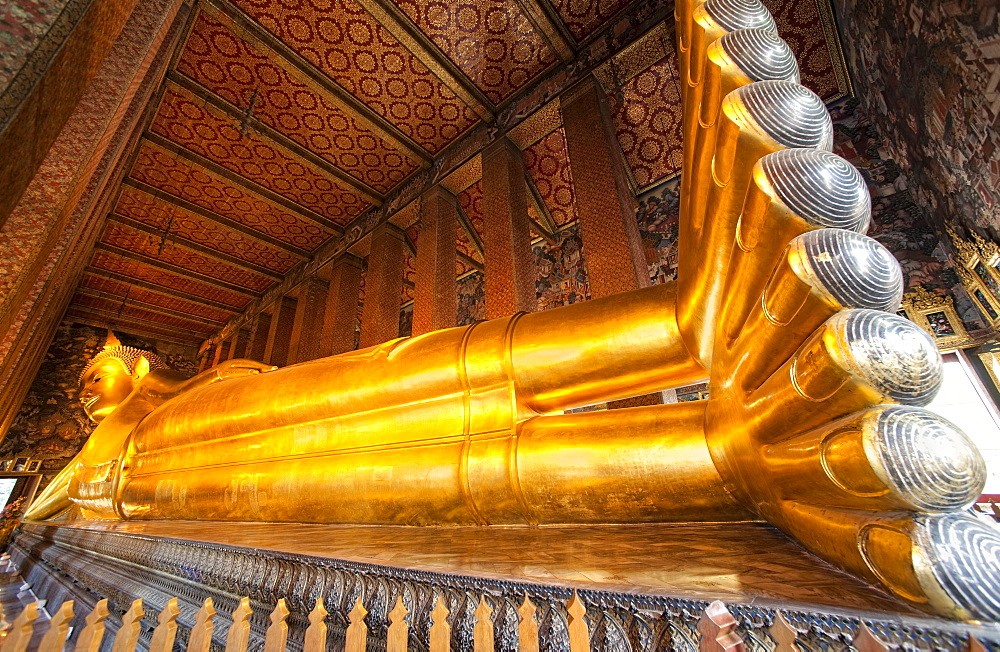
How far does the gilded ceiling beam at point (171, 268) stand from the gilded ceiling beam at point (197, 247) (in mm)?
688

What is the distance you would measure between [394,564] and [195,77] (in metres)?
4.71

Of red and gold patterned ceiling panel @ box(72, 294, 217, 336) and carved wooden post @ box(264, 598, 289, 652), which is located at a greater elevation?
red and gold patterned ceiling panel @ box(72, 294, 217, 336)

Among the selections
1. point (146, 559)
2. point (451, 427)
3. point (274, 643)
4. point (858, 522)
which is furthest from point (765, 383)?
point (146, 559)

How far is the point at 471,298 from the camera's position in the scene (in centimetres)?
596

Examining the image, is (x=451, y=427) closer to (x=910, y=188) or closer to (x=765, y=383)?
(x=765, y=383)

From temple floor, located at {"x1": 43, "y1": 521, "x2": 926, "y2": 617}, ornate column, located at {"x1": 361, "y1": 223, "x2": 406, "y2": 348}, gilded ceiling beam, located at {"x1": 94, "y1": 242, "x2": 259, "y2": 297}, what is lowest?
temple floor, located at {"x1": 43, "y1": 521, "x2": 926, "y2": 617}

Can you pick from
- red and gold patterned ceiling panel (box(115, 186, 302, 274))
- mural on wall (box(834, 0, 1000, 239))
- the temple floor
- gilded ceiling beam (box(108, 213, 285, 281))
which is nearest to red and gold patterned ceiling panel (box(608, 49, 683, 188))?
mural on wall (box(834, 0, 1000, 239))

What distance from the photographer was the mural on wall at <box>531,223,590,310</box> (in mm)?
4848

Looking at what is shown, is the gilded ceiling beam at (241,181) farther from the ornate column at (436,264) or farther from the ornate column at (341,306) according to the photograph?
the ornate column at (436,264)

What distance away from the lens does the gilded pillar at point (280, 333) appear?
634 centimetres

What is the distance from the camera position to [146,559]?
4.03 ft

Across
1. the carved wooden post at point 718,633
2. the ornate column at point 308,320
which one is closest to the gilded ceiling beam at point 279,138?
the ornate column at point 308,320

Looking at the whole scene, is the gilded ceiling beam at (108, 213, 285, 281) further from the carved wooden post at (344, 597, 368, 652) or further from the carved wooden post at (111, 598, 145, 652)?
the carved wooden post at (344, 597, 368, 652)

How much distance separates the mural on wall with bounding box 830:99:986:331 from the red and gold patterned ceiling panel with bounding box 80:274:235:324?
8.83 m
